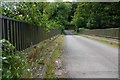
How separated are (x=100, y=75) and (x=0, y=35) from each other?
2.74m

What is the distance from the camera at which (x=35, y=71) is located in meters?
6.19

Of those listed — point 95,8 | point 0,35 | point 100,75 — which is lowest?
point 100,75

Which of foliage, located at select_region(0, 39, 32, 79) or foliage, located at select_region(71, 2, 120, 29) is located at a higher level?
foliage, located at select_region(71, 2, 120, 29)

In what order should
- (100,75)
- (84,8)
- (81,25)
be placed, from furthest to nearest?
(81,25)
(84,8)
(100,75)

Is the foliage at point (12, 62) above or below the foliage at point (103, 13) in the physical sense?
below

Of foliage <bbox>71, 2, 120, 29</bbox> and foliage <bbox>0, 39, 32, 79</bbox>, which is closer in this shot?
foliage <bbox>0, 39, 32, 79</bbox>

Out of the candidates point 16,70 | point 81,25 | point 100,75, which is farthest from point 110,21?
point 16,70

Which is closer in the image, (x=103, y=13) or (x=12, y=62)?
(x=12, y=62)

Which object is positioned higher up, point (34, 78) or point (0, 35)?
point (0, 35)

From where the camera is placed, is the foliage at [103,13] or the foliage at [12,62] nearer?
the foliage at [12,62]

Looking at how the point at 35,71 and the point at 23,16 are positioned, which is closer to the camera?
the point at 35,71

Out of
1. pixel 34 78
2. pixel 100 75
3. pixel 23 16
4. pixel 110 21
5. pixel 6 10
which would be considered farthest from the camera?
pixel 110 21

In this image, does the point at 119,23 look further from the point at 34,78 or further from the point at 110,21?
the point at 34,78

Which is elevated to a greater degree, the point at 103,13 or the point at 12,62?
the point at 103,13
